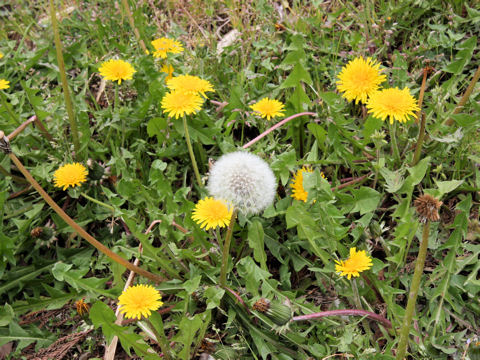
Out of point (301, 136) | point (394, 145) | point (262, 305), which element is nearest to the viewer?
point (262, 305)

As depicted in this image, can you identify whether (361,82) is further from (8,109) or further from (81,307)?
(8,109)

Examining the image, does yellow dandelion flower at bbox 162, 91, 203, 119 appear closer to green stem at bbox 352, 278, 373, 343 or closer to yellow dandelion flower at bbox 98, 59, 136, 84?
yellow dandelion flower at bbox 98, 59, 136, 84

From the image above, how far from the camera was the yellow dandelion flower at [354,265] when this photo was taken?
178 cm

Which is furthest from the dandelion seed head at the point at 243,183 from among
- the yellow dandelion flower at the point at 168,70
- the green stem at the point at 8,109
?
the green stem at the point at 8,109

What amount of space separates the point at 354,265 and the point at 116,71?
1.57m

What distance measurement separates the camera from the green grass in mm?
1876

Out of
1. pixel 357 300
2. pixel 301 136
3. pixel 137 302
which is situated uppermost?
pixel 137 302

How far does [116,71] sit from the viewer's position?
240 centimetres

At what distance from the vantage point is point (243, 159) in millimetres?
1859

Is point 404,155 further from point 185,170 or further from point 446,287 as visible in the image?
point 185,170

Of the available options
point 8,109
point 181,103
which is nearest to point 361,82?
point 181,103

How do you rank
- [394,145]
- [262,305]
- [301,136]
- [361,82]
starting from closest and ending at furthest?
1. [262,305]
2. [361,82]
3. [394,145]
4. [301,136]

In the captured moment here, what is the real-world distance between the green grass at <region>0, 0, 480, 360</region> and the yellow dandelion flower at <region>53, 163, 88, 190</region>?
11cm

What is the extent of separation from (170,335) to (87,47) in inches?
91.2
